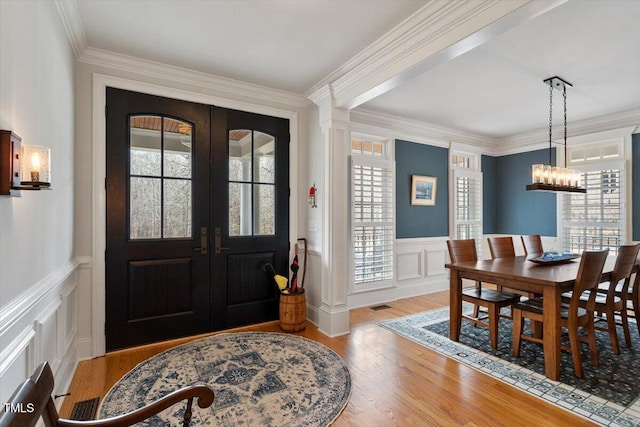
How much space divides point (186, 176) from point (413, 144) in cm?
339

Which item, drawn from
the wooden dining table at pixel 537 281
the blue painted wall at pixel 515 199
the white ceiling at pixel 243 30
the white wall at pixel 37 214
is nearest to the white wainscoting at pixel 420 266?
the blue painted wall at pixel 515 199

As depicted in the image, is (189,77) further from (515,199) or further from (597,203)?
(597,203)

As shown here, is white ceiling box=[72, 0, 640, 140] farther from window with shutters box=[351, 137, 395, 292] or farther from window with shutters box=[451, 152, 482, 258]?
window with shutters box=[451, 152, 482, 258]

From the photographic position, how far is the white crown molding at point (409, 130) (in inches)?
178

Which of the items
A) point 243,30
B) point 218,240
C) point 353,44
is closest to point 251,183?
point 218,240

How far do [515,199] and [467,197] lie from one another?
98 centimetres

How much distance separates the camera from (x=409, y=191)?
4992 millimetres

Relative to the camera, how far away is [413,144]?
5.07 metres

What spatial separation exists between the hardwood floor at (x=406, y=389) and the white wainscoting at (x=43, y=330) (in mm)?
280

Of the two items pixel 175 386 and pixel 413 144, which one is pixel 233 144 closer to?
pixel 175 386

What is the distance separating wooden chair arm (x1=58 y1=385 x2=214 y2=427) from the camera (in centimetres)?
105

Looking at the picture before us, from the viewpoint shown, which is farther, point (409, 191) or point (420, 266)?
point (420, 266)

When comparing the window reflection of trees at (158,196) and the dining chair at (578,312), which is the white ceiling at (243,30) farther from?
the dining chair at (578,312)

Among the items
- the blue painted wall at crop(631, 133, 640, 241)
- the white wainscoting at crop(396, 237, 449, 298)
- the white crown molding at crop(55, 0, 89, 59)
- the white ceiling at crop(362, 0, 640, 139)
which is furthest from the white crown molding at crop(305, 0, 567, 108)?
the blue painted wall at crop(631, 133, 640, 241)
